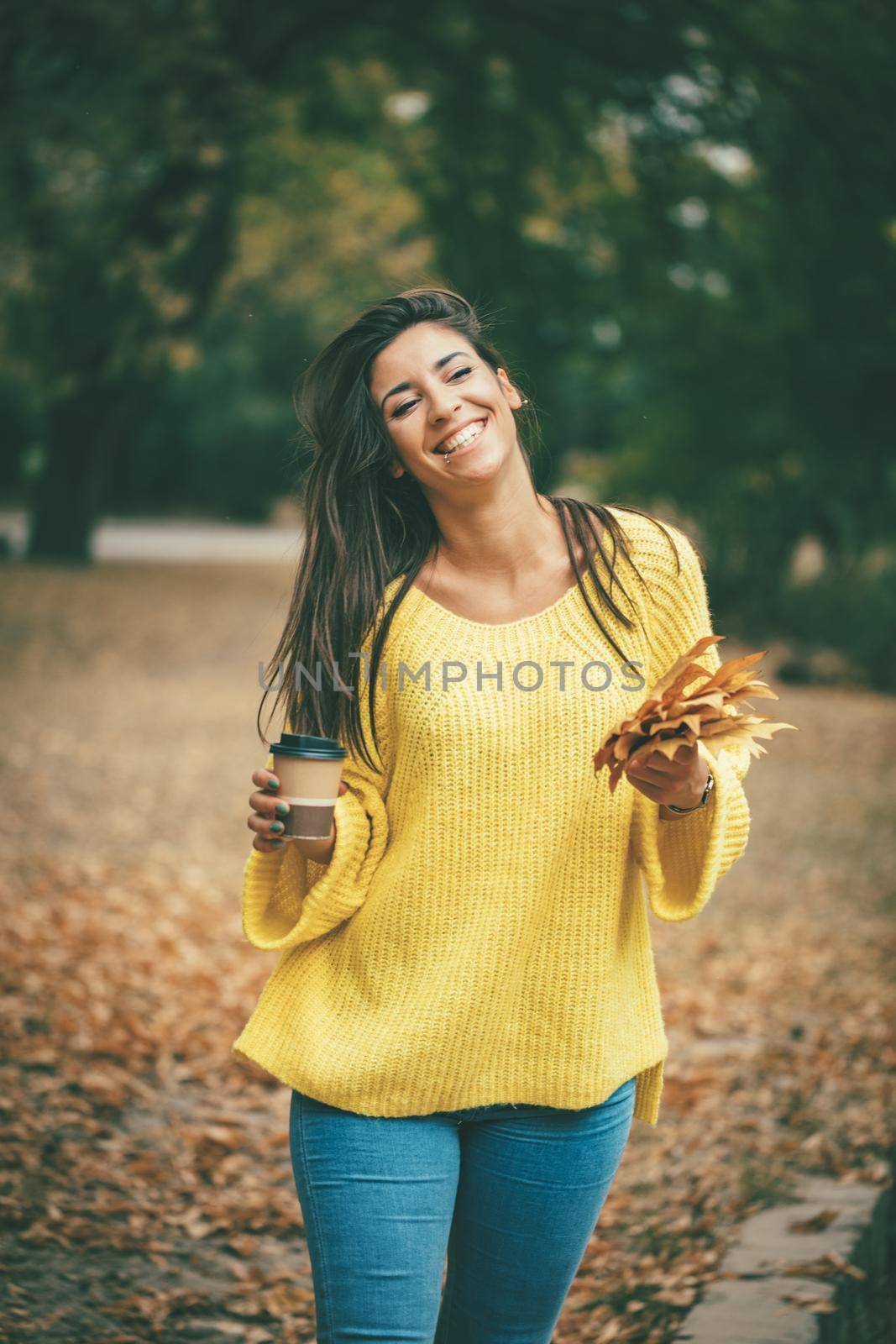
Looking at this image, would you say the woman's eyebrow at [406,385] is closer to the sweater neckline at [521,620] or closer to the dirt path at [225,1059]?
the sweater neckline at [521,620]

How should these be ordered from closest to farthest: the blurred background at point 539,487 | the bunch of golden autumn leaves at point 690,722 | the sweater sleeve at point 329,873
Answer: the bunch of golden autumn leaves at point 690,722 → the sweater sleeve at point 329,873 → the blurred background at point 539,487

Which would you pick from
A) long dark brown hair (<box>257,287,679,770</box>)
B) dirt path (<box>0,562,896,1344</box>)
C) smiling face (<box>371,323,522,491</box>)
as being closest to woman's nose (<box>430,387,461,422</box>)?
smiling face (<box>371,323,522,491</box>)

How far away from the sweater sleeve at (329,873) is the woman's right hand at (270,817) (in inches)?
1.3

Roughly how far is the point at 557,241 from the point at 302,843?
1330cm

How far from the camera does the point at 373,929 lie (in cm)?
220

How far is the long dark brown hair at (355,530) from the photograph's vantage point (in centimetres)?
227

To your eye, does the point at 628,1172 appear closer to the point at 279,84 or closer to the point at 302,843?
the point at 302,843

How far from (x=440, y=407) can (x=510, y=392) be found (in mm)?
233

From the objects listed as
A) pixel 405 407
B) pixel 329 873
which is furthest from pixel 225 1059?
pixel 405 407

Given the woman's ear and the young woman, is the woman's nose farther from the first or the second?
the woman's ear

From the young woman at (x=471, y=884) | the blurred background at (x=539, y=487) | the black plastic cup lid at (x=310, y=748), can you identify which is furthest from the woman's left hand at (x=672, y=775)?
the blurred background at (x=539, y=487)

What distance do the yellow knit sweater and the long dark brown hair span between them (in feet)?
0.15

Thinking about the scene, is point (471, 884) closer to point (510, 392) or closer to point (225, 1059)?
point (510, 392)

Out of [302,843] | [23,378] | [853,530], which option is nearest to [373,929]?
[302,843]
